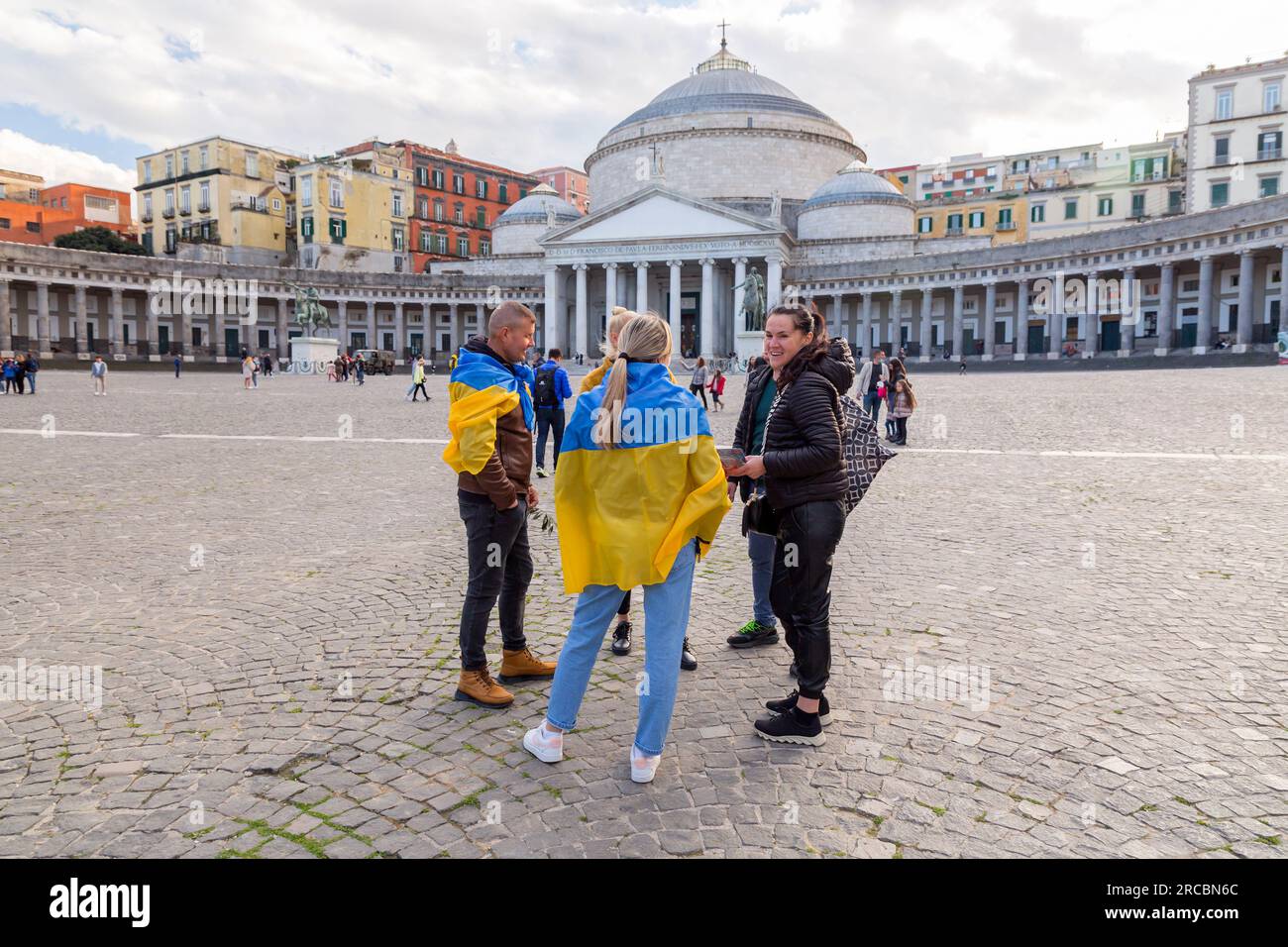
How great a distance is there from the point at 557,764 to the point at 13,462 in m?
12.1

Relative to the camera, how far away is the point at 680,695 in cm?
434

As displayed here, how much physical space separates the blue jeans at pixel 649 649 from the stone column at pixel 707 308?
172 feet

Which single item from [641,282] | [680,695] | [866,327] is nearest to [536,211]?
[641,282]

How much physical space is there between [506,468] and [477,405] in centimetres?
35

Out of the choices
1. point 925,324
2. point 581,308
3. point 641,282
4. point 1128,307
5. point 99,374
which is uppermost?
point 641,282

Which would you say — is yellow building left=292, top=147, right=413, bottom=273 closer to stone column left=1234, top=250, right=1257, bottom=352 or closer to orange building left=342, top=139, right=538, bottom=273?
orange building left=342, top=139, right=538, bottom=273

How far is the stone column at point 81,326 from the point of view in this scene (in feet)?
162

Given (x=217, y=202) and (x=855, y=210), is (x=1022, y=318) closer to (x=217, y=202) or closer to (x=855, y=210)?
(x=855, y=210)

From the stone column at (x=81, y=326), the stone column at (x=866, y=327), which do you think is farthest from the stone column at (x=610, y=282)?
the stone column at (x=81, y=326)

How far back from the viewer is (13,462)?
12.0 metres

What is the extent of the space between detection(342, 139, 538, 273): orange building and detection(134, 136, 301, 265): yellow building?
9.66 metres

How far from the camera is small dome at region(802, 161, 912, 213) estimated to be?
60562 millimetres
